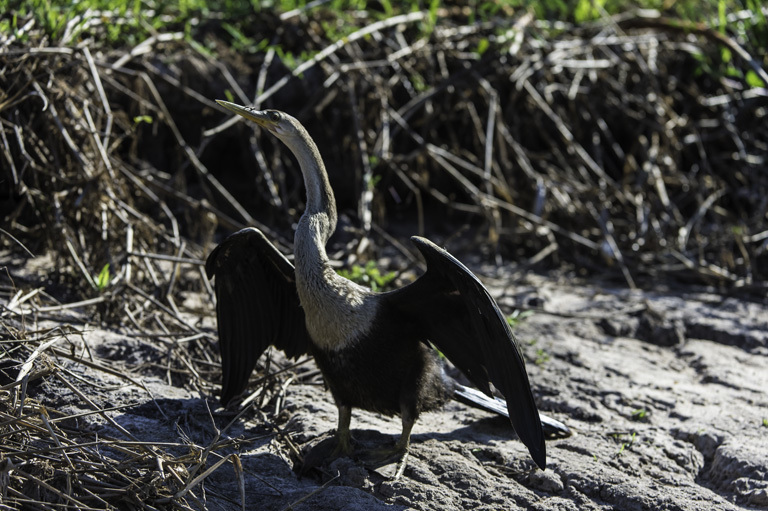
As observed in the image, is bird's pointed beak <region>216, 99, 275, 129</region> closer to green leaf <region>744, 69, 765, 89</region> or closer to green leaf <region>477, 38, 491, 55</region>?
green leaf <region>477, 38, 491, 55</region>

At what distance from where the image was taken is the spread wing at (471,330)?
2713 millimetres

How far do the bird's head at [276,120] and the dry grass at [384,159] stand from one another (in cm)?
108

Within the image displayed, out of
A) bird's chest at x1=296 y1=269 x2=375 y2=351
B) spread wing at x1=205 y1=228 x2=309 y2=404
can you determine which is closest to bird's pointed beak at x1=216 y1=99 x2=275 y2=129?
spread wing at x1=205 y1=228 x2=309 y2=404

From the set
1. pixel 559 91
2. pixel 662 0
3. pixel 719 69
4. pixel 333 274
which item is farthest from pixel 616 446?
pixel 662 0

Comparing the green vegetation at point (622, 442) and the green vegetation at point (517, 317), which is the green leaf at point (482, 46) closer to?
the green vegetation at point (517, 317)

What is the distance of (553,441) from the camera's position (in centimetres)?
334

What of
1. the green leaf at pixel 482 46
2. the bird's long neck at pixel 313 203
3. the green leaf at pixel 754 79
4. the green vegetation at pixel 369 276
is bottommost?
the green vegetation at pixel 369 276

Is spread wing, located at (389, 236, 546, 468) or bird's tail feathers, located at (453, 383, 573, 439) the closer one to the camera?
spread wing, located at (389, 236, 546, 468)

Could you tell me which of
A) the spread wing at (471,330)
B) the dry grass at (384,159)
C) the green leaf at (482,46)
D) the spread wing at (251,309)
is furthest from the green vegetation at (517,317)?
the green leaf at (482,46)

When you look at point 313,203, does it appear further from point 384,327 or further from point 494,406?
point 494,406

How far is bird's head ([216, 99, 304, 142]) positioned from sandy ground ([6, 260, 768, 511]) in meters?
1.11

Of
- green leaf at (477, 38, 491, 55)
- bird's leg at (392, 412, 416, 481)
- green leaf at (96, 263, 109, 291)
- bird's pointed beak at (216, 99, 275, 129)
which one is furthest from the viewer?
green leaf at (477, 38, 491, 55)

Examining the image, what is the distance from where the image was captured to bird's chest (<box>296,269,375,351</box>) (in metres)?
2.94

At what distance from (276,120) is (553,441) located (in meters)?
1.67
